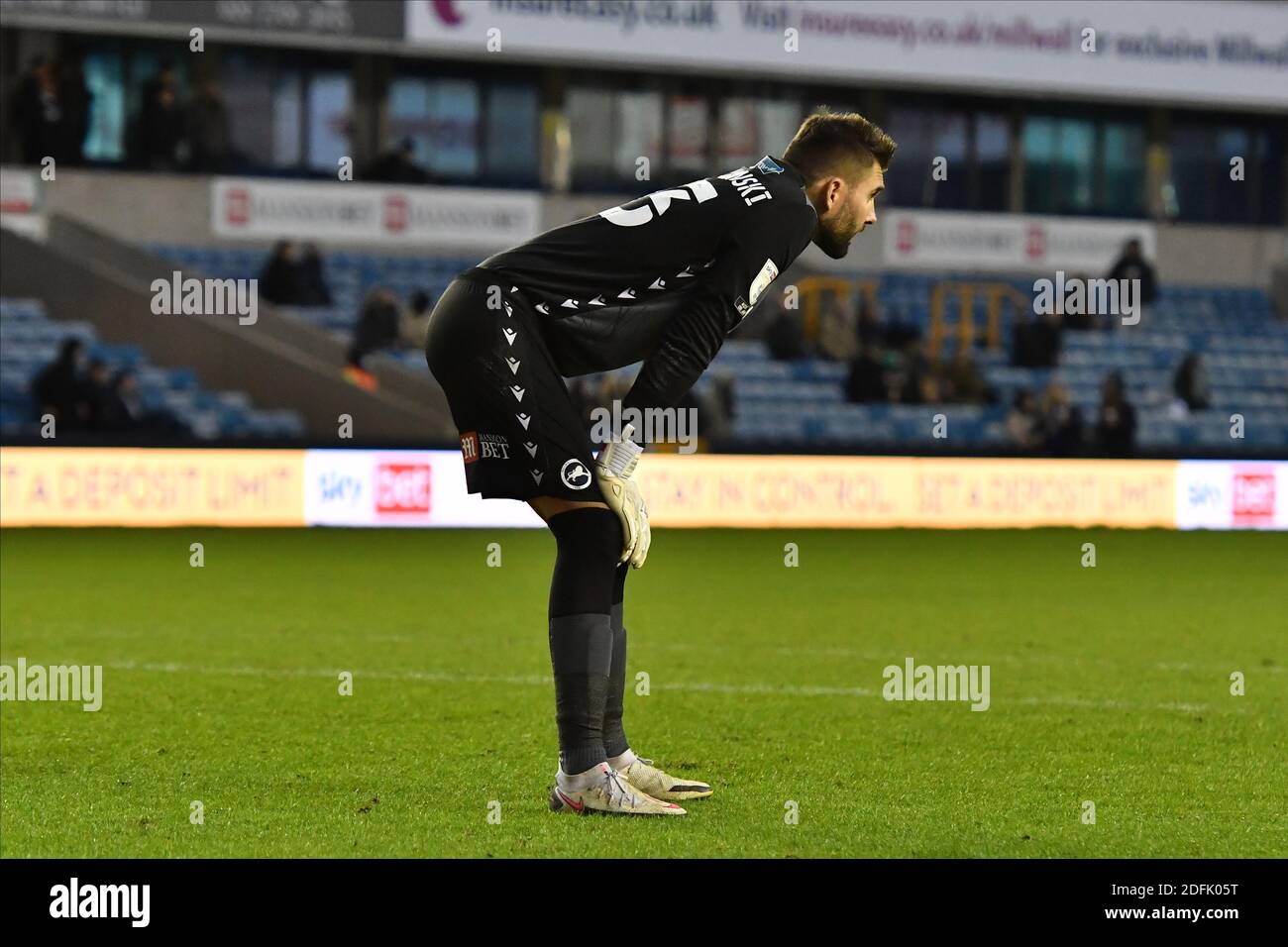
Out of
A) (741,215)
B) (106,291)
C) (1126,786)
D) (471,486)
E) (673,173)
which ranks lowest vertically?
(1126,786)

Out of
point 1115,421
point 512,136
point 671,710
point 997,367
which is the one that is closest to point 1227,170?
point 997,367

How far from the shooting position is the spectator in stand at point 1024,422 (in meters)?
25.1

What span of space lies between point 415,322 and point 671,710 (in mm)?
17794

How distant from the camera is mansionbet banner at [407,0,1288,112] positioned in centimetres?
2953

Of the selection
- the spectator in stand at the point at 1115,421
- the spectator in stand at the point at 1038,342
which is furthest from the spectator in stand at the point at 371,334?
the spectator in stand at the point at 1038,342

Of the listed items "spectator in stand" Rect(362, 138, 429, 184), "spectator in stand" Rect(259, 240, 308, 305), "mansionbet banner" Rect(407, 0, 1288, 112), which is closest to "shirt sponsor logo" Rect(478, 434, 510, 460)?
"spectator in stand" Rect(259, 240, 308, 305)

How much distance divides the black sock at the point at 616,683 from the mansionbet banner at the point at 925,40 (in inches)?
931

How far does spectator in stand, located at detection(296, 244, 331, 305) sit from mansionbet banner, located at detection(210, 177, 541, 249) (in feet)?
8.47

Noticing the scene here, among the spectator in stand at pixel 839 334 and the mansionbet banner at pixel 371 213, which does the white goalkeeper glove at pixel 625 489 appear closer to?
the spectator in stand at pixel 839 334

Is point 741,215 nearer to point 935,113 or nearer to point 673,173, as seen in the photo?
point 673,173

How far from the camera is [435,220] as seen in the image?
3022 cm

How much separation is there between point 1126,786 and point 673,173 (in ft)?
87.2

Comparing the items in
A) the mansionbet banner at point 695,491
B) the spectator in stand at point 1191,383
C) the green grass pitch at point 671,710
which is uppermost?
the spectator in stand at point 1191,383
